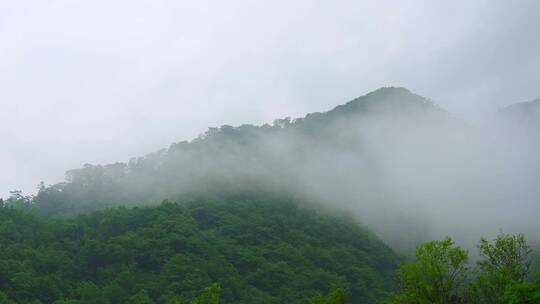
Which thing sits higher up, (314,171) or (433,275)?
(314,171)

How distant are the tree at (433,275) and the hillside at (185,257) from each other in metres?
21.3

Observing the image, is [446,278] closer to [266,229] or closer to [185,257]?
[185,257]

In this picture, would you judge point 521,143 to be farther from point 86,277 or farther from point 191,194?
point 86,277

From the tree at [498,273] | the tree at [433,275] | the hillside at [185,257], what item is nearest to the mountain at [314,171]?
the hillside at [185,257]

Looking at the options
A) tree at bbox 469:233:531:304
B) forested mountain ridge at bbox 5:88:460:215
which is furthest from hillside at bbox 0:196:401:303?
tree at bbox 469:233:531:304

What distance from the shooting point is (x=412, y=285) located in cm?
2350

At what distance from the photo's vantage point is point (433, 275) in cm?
2311

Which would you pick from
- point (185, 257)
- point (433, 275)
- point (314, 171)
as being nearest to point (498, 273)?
point (433, 275)

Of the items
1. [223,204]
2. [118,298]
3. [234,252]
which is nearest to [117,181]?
[223,204]

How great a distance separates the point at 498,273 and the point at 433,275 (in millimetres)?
2859

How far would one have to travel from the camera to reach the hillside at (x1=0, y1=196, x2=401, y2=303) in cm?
4358

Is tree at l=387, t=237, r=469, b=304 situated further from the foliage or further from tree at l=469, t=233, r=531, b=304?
tree at l=469, t=233, r=531, b=304

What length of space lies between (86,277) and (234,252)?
13514 mm

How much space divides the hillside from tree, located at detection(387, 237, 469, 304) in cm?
2135
